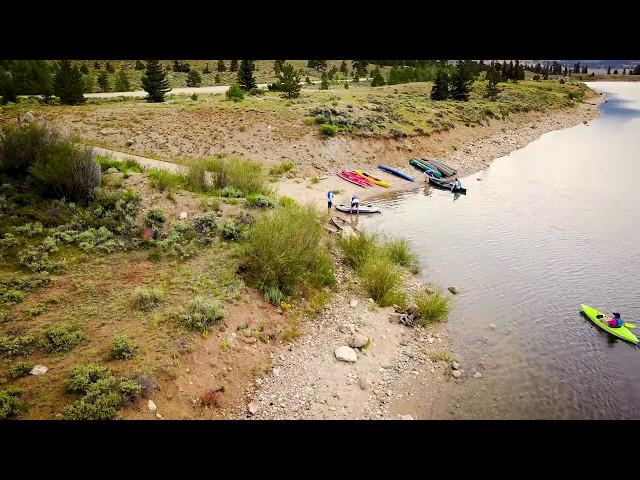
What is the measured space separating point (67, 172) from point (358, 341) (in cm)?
1269

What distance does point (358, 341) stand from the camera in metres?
12.2

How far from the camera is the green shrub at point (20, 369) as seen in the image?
8.70 meters

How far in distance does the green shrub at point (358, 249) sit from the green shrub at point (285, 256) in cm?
180

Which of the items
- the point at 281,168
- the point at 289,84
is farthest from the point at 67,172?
the point at 289,84

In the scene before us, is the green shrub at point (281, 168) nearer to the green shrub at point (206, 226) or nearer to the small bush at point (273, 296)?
the green shrub at point (206, 226)

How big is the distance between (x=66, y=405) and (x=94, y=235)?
7.14 metres

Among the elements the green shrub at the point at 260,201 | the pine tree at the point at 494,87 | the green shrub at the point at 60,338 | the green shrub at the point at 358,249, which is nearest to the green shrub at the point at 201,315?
the green shrub at the point at 60,338

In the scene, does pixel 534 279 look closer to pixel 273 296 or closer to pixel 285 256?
pixel 285 256

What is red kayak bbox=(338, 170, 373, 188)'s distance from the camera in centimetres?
2973

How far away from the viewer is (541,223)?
23688 mm

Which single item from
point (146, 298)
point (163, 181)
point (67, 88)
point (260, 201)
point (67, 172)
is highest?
point (67, 88)

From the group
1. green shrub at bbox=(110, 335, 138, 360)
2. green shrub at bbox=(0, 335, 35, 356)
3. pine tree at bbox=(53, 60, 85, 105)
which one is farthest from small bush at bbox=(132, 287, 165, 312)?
pine tree at bbox=(53, 60, 85, 105)

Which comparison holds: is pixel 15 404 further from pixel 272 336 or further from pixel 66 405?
pixel 272 336
